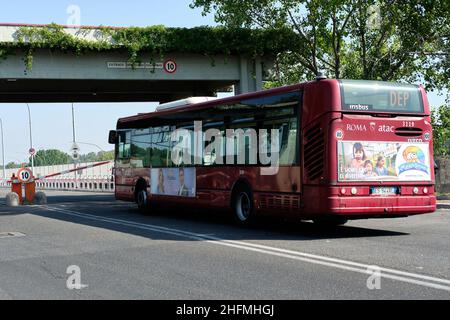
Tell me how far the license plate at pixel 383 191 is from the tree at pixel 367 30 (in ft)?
48.4

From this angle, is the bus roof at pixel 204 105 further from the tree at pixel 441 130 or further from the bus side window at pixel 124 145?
the tree at pixel 441 130

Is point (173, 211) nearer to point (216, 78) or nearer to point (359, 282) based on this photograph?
point (216, 78)

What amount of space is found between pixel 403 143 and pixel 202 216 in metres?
7.08

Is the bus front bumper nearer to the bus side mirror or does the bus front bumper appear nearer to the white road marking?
the white road marking

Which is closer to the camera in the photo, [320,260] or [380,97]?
[320,260]

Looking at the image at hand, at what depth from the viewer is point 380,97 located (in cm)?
1240

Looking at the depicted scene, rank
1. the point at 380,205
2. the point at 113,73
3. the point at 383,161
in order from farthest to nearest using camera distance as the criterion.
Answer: the point at 113,73, the point at 383,161, the point at 380,205

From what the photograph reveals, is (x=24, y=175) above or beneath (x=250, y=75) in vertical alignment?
beneath

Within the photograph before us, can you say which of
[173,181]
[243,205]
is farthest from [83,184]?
[243,205]

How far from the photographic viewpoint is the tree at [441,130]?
3039 centimetres

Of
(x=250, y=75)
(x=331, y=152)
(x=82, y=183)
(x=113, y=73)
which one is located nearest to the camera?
(x=331, y=152)

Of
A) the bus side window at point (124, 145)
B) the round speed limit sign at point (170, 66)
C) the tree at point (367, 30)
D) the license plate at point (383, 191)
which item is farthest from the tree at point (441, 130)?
the license plate at point (383, 191)

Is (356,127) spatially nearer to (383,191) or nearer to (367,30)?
(383,191)

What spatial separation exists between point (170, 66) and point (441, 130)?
1248 cm
